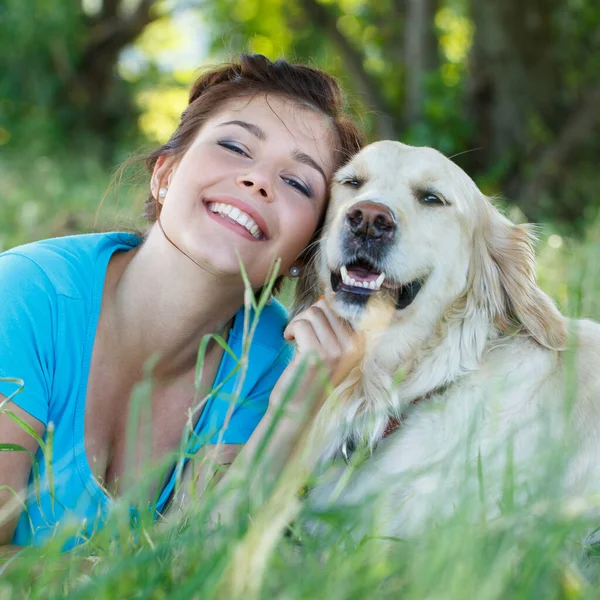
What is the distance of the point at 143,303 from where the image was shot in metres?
2.42

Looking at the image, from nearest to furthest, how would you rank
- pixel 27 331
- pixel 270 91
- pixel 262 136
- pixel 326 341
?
pixel 27 331 → pixel 326 341 → pixel 262 136 → pixel 270 91

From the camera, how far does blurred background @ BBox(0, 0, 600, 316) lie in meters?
5.95

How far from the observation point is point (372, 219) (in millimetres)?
2195

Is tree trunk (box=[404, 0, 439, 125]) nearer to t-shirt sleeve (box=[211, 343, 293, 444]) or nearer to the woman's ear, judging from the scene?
the woman's ear

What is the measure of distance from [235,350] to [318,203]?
57 centimetres

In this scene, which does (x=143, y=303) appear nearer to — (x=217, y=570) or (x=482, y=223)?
(x=482, y=223)

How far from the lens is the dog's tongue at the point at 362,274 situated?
226 centimetres

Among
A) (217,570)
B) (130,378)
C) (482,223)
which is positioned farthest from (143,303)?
(217,570)

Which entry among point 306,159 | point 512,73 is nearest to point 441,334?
point 306,159

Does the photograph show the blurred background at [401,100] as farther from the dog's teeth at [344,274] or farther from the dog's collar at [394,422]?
the dog's teeth at [344,274]

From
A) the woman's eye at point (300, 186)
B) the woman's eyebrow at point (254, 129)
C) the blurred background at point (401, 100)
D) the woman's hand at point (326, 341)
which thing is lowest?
the blurred background at point (401, 100)

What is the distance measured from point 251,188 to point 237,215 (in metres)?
0.09

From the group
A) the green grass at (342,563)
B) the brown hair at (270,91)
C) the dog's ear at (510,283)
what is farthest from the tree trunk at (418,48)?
the green grass at (342,563)

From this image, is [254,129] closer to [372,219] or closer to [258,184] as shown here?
[258,184]
